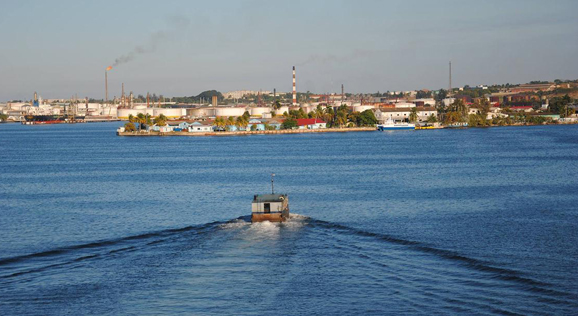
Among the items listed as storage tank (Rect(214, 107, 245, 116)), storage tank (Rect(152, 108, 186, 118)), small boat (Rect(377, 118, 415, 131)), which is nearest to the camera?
small boat (Rect(377, 118, 415, 131))

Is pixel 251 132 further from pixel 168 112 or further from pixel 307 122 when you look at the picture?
pixel 168 112

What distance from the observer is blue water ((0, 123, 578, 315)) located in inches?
503

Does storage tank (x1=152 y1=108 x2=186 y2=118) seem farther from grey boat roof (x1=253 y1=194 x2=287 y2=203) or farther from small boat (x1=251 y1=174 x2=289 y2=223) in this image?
small boat (x1=251 y1=174 x2=289 y2=223)

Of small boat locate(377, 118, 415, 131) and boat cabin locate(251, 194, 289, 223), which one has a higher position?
small boat locate(377, 118, 415, 131)

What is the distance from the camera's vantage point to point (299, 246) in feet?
55.7

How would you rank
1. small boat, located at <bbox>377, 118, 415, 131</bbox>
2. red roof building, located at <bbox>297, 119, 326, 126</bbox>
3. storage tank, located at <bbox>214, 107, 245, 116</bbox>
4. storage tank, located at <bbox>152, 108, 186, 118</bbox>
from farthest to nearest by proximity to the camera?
storage tank, located at <bbox>152, 108, 186, 118</bbox>
storage tank, located at <bbox>214, 107, 245, 116</bbox>
small boat, located at <bbox>377, 118, 415, 131</bbox>
red roof building, located at <bbox>297, 119, 326, 126</bbox>

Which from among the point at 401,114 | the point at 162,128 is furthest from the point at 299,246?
the point at 401,114

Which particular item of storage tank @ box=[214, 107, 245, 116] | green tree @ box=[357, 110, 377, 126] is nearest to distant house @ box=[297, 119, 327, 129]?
green tree @ box=[357, 110, 377, 126]

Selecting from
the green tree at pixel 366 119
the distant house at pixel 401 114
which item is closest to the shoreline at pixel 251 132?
the green tree at pixel 366 119

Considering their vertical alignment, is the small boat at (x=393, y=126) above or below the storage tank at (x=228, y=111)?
below

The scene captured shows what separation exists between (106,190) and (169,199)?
4.79 metres

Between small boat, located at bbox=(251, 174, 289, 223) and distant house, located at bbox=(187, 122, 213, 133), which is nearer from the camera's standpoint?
small boat, located at bbox=(251, 174, 289, 223)

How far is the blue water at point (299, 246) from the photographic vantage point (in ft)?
41.9

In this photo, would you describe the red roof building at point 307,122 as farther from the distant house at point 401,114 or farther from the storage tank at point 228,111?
the storage tank at point 228,111
